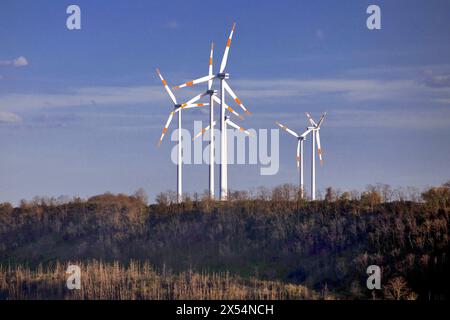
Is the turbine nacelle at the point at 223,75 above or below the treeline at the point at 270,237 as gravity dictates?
above

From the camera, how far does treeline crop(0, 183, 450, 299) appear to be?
33.0 m

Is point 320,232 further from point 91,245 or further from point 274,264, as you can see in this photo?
point 91,245

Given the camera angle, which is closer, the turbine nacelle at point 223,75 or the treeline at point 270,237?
the treeline at point 270,237

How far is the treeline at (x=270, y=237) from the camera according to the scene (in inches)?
1298

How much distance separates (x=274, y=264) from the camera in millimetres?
37938

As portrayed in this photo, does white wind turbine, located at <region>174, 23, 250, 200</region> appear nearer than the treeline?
No

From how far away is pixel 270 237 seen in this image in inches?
1590

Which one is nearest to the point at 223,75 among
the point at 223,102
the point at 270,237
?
the point at 223,102

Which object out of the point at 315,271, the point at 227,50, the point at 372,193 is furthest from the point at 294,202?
the point at 227,50

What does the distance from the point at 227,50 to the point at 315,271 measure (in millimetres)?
23637

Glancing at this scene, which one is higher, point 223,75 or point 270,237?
point 223,75

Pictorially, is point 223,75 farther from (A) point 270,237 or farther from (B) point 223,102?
(A) point 270,237

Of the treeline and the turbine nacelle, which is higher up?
the turbine nacelle
